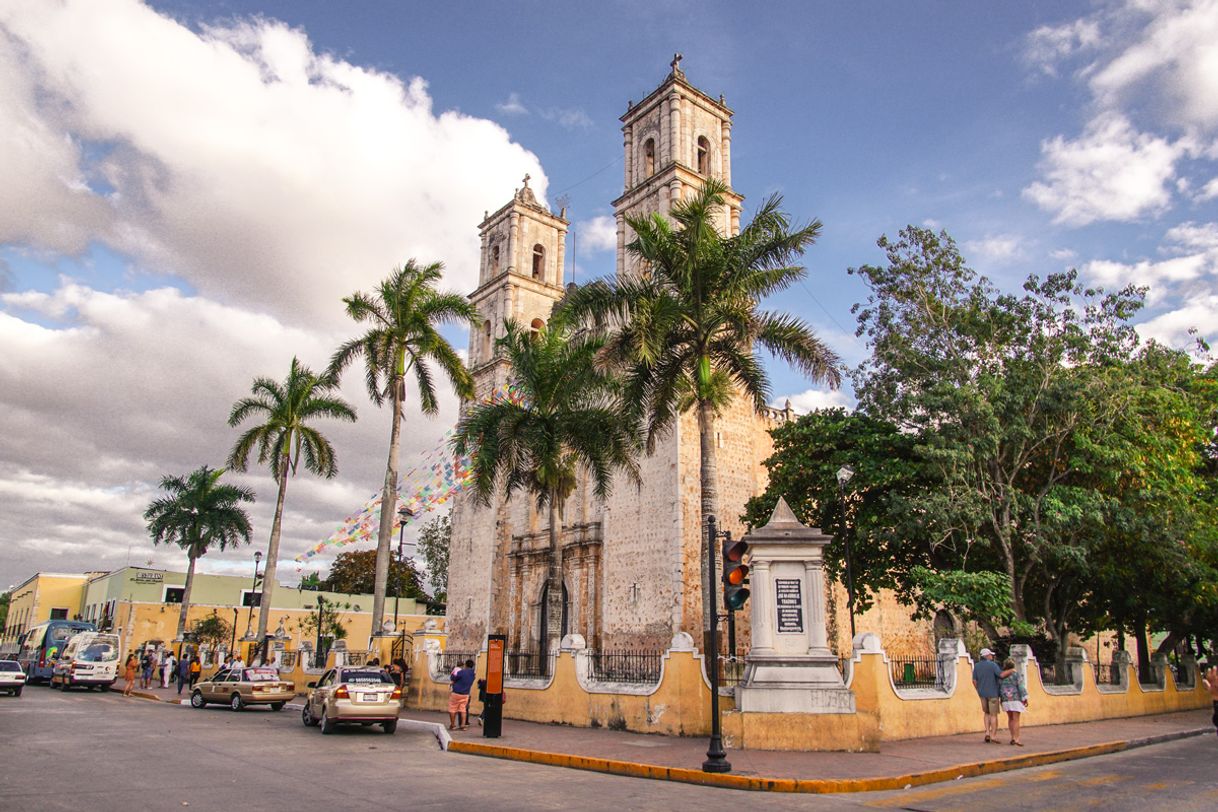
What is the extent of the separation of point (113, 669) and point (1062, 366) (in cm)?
3221

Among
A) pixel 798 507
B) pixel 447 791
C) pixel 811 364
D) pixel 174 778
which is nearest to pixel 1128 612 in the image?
pixel 798 507

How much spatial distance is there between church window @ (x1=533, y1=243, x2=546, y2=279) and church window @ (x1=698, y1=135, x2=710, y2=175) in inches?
437

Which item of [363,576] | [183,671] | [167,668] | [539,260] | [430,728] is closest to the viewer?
[430,728]

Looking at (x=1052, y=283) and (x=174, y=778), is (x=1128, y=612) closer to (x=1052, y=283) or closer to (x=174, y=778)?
(x=1052, y=283)

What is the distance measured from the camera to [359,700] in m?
14.7

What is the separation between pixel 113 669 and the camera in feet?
98.5

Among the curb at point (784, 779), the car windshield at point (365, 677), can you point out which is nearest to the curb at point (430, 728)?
the curb at point (784, 779)

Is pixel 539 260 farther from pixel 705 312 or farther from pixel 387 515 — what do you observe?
pixel 705 312

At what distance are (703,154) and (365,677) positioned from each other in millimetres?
24235

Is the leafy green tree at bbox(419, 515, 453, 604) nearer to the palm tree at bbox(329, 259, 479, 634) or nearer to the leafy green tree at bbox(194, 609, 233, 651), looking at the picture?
the leafy green tree at bbox(194, 609, 233, 651)

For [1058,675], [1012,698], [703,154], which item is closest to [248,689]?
[1012,698]

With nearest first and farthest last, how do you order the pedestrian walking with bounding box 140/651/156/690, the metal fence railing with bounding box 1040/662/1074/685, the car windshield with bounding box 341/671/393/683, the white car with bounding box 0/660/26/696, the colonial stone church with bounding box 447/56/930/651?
the car windshield with bounding box 341/671/393/683 → the metal fence railing with bounding box 1040/662/1074/685 → the white car with bounding box 0/660/26/696 → the colonial stone church with bounding box 447/56/930/651 → the pedestrian walking with bounding box 140/651/156/690

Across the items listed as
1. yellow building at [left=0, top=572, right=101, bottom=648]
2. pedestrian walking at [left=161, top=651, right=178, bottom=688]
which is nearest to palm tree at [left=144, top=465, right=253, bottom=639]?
pedestrian walking at [left=161, top=651, right=178, bottom=688]

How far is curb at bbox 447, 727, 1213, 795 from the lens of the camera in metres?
9.18
